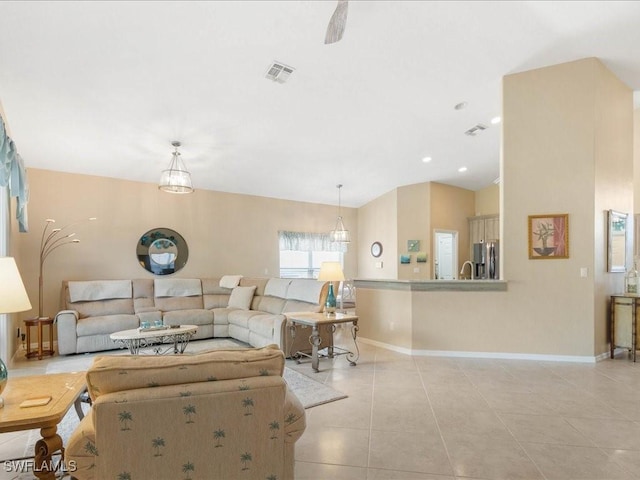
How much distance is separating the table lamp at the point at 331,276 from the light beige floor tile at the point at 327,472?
2.40m

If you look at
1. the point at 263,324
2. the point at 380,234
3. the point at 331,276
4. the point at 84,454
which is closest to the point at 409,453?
the point at 84,454

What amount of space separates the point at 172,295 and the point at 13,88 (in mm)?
3515

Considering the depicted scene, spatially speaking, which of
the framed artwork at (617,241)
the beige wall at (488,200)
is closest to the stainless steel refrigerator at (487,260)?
the beige wall at (488,200)

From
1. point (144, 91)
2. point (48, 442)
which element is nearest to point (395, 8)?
point (144, 91)

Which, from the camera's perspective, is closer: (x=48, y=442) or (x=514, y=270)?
(x=48, y=442)

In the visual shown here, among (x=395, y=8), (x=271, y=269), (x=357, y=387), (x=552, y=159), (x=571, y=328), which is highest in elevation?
(x=395, y=8)

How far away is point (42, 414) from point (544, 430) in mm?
3095

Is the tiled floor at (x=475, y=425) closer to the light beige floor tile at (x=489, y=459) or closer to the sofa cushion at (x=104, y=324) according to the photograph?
the light beige floor tile at (x=489, y=459)

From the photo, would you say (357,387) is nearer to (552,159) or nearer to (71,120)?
(552,159)

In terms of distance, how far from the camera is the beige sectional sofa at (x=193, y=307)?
4.74 m

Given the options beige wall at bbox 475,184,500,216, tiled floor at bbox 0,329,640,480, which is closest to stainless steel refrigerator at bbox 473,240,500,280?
beige wall at bbox 475,184,500,216

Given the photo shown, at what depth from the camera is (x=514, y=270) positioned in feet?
14.8

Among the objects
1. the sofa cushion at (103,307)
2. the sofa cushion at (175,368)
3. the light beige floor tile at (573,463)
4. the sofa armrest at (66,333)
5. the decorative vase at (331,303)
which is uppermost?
the sofa cushion at (175,368)

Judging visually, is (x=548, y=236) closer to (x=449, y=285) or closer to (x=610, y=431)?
(x=449, y=285)
